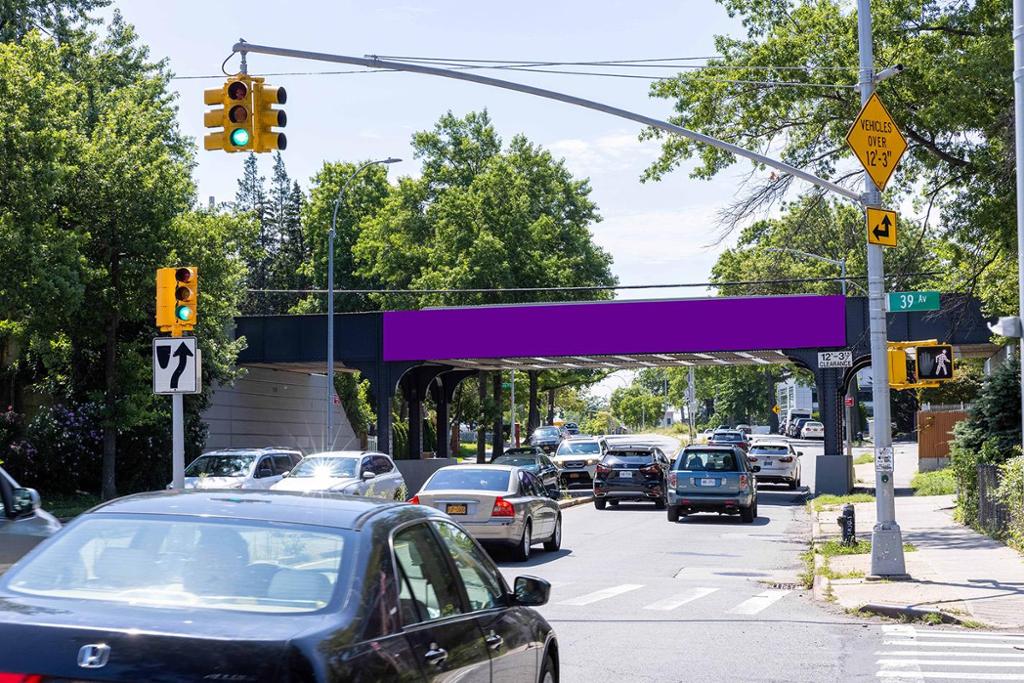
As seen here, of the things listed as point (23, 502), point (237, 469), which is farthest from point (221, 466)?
point (23, 502)

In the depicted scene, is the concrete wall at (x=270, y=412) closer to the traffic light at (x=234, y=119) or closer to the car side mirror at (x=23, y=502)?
the traffic light at (x=234, y=119)

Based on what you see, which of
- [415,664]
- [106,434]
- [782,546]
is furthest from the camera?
[106,434]

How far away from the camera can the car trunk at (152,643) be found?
13.2 ft

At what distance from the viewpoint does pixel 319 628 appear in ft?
14.0

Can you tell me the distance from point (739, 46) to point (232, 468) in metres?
14.7

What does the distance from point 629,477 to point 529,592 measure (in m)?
26.5

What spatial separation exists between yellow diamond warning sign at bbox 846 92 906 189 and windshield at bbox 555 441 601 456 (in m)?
27.6

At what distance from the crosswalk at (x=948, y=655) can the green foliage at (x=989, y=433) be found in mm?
10903

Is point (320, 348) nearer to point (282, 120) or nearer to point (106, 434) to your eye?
point (106, 434)

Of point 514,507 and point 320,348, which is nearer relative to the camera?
point 514,507

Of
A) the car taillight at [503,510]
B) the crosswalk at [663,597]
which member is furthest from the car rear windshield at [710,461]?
the crosswalk at [663,597]

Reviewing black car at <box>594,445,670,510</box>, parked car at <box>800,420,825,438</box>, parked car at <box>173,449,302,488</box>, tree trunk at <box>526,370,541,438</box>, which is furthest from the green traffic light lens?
parked car at <box>800,420,825,438</box>

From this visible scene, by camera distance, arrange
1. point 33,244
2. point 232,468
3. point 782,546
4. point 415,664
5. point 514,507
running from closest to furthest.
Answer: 1. point 415,664
2. point 514,507
3. point 782,546
4. point 33,244
5. point 232,468

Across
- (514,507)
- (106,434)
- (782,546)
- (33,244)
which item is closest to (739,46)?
(782,546)
